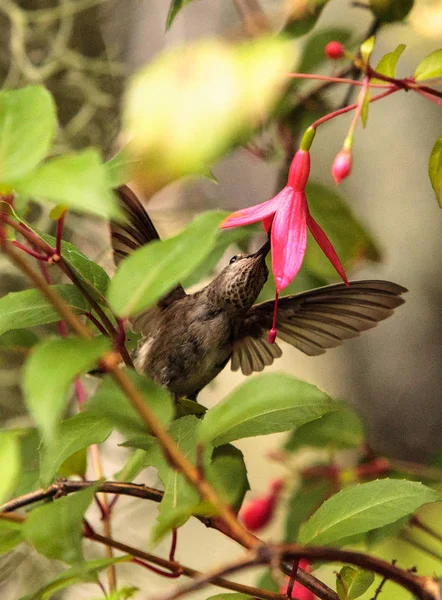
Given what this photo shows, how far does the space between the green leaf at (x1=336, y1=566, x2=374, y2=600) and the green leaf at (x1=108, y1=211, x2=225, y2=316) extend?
9.7 inches

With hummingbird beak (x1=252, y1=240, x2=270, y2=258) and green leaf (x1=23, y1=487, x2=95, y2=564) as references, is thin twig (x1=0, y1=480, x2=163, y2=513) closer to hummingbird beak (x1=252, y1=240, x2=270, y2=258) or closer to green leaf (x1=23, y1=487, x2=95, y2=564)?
green leaf (x1=23, y1=487, x2=95, y2=564)

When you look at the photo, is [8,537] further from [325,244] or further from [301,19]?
[301,19]

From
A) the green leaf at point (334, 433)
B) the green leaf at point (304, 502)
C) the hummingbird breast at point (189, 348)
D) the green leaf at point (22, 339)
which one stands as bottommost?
the green leaf at point (304, 502)

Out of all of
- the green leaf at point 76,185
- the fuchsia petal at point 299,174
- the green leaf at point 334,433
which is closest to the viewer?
the green leaf at point 76,185

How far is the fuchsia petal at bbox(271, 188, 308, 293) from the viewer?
0.44 metres

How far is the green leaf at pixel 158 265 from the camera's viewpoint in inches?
12.5

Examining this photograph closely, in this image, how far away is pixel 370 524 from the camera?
1.44ft

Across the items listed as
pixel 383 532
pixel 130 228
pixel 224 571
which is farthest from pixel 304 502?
pixel 224 571

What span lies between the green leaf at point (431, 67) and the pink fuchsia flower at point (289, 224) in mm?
100

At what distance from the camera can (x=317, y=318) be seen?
0.71 metres

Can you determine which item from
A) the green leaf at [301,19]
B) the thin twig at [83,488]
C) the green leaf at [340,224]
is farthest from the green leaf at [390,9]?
the thin twig at [83,488]

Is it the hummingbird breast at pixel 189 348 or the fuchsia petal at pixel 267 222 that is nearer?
the fuchsia petal at pixel 267 222

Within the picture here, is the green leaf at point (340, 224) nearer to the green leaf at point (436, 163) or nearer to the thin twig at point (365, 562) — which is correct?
the green leaf at point (436, 163)

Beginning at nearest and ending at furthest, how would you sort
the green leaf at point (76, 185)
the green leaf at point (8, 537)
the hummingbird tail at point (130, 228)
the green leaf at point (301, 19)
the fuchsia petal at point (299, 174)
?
the green leaf at point (76, 185) → the green leaf at point (8, 537) → the fuchsia petal at point (299, 174) → the hummingbird tail at point (130, 228) → the green leaf at point (301, 19)
